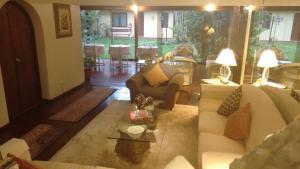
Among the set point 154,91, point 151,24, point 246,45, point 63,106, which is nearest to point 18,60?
point 63,106

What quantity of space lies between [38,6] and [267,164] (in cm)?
492

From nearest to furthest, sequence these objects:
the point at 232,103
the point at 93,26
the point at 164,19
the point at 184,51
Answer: the point at 232,103 → the point at 164,19 → the point at 184,51 → the point at 93,26

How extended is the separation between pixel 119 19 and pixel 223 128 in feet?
26.0

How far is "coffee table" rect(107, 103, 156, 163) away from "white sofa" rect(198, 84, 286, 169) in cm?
66

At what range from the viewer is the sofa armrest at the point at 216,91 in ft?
13.1

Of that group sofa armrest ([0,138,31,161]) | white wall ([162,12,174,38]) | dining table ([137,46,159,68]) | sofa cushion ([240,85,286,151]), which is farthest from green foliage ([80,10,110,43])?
sofa cushion ([240,85,286,151])

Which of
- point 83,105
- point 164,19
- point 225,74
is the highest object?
point 164,19

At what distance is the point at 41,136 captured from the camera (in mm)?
3666

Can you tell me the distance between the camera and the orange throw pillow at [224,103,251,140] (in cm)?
261

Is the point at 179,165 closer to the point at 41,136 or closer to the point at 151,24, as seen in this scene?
the point at 41,136

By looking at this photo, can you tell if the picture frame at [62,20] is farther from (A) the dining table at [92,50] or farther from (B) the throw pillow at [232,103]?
(B) the throw pillow at [232,103]

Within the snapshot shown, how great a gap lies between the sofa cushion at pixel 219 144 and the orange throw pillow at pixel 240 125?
3.1 inches

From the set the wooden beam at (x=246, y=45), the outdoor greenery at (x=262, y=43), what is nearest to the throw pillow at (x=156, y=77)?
the wooden beam at (x=246, y=45)

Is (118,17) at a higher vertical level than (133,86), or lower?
higher
